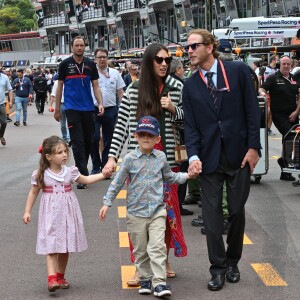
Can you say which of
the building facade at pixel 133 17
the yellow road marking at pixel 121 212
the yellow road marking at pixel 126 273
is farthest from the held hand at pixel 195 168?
the building facade at pixel 133 17

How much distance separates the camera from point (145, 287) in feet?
21.2

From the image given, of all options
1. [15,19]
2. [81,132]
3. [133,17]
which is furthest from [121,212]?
[15,19]

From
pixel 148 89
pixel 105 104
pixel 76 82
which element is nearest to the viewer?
pixel 148 89

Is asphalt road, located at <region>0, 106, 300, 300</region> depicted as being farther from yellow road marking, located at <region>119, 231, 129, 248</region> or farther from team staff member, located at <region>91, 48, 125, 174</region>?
team staff member, located at <region>91, 48, 125, 174</region>

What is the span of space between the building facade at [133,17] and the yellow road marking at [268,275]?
43.7 metres

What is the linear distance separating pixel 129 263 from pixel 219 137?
1538mm

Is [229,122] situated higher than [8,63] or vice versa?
[229,122]

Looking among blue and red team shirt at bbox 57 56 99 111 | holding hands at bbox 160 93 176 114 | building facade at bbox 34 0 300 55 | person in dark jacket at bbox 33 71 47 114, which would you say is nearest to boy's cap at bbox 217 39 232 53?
blue and red team shirt at bbox 57 56 99 111

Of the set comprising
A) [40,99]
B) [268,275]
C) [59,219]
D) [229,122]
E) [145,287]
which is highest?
[229,122]

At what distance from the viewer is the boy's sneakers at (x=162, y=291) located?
20.5 ft

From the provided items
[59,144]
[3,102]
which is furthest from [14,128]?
[59,144]

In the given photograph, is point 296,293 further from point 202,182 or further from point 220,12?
point 220,12

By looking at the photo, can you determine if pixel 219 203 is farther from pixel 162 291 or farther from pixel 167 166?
pixel 162 291

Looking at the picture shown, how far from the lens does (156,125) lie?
6.45 m
